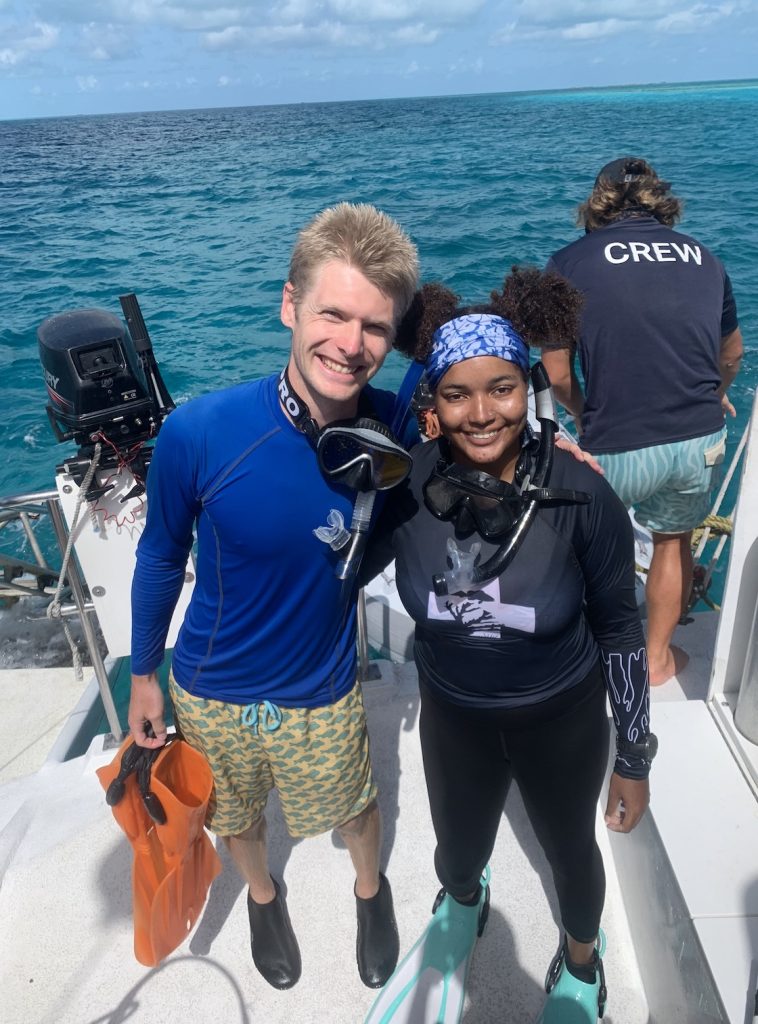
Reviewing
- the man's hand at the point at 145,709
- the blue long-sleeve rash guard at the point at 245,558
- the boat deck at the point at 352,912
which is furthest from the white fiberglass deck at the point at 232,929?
the blue long-sleeve rash guard at the point at 245,558

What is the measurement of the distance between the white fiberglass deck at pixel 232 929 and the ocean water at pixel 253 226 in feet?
20.1

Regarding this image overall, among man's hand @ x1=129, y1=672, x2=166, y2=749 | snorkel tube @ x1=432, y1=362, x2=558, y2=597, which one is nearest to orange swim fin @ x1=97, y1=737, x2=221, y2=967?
man's hand @ x1=129, y1=672, x2=166, y2=749

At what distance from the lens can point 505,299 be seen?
1.60 m

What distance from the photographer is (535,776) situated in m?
1.62

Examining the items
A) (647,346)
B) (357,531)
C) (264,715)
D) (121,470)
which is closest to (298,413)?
(357,531)

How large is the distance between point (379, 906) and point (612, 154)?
2936 centimetres

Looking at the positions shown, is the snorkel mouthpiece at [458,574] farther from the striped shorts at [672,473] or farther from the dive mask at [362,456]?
the striped shorts at [672,473]

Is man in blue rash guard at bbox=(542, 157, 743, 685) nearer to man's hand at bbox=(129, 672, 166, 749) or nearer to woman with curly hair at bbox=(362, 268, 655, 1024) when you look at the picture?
woman with curly hair at bbox=(362, 268, 655, 1024)

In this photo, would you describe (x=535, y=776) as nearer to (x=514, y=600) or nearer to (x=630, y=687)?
(x=630, y=687)

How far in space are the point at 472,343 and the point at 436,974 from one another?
1.73 metres

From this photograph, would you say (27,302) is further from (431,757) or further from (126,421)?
(431,757)

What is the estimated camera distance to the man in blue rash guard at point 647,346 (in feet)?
7.35

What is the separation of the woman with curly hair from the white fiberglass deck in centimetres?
27

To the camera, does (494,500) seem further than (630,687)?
No
